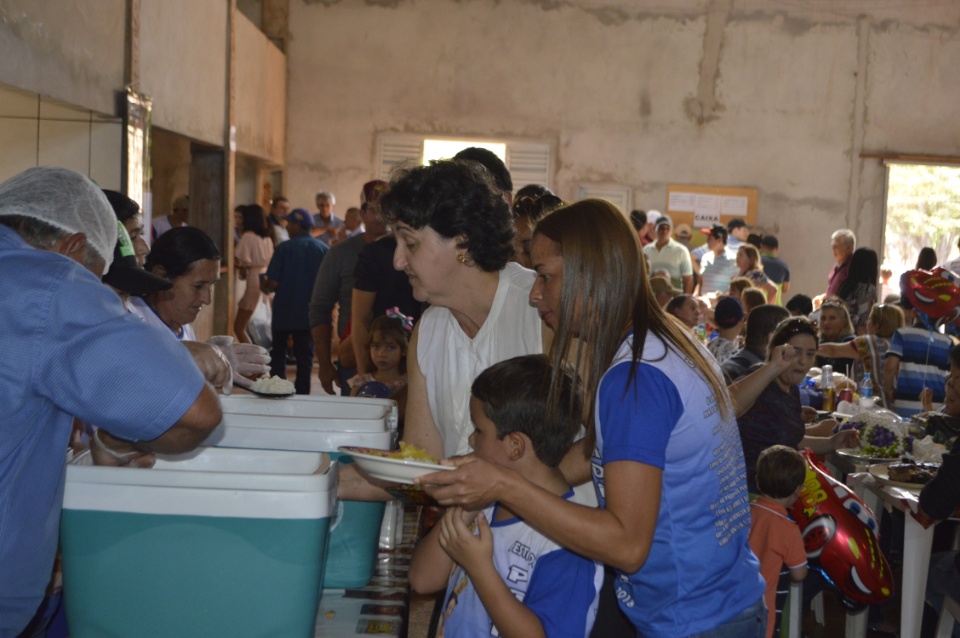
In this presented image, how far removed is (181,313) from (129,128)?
3618 mm

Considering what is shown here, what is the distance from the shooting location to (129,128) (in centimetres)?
626

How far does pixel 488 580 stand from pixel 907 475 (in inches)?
114

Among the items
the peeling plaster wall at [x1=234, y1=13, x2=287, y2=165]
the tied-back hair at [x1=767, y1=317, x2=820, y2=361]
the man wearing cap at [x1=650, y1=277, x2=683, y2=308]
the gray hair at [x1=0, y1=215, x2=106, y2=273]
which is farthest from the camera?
the peeling plaster wall at [x1=234, y1=13, x2=287, y2=165]

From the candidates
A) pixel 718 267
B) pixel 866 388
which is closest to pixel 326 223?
pixel 718 267

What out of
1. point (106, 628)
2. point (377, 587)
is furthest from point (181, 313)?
point (106, 628)

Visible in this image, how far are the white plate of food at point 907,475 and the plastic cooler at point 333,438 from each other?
2659 millimetres

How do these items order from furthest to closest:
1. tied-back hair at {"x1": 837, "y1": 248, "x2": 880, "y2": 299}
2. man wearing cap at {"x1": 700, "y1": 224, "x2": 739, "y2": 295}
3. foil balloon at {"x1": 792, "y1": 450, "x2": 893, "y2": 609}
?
man wearing cap at {"x1": 700, "y1": 224, "x2": 739, "y2": 295}, tied-back hair at {"x1": 837, "y1": 248, "x2": 880, "y2": 299}, foil balloon at {"x1": 792, "y1": 450, "x2": 893, "y2": 609}

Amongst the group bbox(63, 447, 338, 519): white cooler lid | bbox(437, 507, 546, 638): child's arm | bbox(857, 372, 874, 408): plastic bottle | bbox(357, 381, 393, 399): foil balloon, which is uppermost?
bbox(63, 447, 338, 519): white cooler lid

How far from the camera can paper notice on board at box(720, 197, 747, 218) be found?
1249 centimetres

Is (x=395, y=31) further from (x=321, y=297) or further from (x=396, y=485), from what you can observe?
(x=396, y=485)

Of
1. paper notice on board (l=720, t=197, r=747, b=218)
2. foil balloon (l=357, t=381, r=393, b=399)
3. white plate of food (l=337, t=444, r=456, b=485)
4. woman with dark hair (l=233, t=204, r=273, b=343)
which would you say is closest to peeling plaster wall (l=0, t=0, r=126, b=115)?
foil balloon (l=357, t=381, r=393, b=399)

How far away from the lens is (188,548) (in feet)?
4.97

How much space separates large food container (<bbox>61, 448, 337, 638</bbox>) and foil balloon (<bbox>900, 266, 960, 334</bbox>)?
4.32 metres

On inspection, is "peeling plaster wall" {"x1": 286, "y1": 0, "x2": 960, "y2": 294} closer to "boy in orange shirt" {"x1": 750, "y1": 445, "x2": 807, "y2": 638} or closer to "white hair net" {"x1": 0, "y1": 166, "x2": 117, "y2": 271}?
"boy in orange shirt" {"x1": 750, "y1": 445, "x2": 807, "y2": 638}
